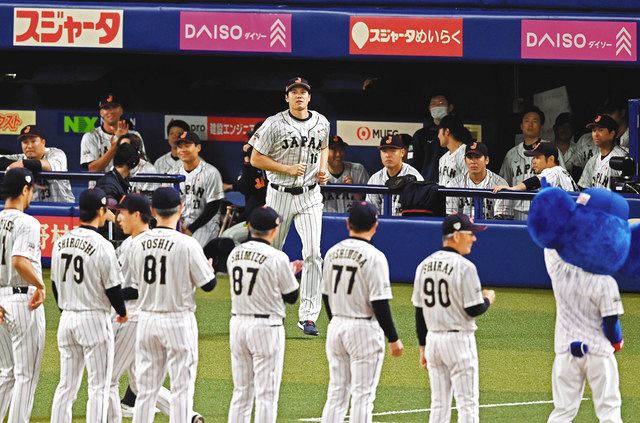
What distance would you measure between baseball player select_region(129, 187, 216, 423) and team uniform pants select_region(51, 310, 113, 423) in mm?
195

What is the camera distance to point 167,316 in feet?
26.1

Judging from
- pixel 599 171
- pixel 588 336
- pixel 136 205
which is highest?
pixel 599 171

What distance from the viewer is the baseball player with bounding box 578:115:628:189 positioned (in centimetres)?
1362

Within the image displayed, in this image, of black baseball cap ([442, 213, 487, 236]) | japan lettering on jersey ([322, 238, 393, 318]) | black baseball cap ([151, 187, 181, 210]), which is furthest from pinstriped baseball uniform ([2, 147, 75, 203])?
black baseball cap ([442, 213, 487, 236])

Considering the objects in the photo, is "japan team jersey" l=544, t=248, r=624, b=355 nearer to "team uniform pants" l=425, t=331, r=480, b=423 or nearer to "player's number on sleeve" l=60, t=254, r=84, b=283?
"team uniform pants" l=425, t=331, r=480, b=423

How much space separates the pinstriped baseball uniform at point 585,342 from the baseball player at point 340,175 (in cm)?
653

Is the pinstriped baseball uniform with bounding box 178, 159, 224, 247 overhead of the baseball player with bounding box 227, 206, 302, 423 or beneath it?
overhead

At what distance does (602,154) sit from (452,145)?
1.54 metres

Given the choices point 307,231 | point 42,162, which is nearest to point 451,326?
point 307,231

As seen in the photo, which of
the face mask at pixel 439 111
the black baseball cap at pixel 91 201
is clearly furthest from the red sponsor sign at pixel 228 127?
the black baseball cap at pixel 91 201

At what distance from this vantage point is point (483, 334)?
1202 cm

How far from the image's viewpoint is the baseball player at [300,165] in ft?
36.4

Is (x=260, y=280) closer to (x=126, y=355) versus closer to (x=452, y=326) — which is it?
(x=452, y=326)

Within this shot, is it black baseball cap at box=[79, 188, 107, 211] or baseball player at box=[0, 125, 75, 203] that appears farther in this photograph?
baseball player at box=[0, 125, 75, 203]
